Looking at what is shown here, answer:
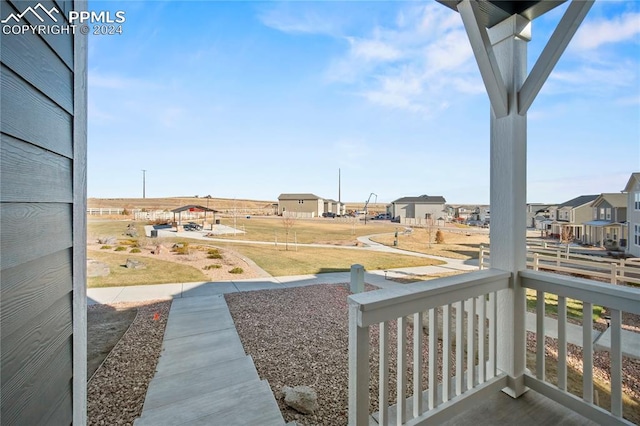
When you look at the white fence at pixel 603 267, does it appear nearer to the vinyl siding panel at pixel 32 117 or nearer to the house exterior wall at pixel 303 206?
the vinyl siding panel at pixel 32 117

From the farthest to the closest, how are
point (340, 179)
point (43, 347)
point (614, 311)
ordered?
point (340, 179), point (614, 311), point (43, 347)

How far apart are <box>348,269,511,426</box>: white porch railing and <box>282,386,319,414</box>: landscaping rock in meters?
0.57

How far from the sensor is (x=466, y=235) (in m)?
10.1

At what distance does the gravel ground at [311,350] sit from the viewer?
177 centimetres

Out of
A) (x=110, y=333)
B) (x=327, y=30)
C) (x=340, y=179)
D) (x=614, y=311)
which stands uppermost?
(x=327, y=30)

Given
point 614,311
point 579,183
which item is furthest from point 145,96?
point 579,183

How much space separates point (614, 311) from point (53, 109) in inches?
78.7

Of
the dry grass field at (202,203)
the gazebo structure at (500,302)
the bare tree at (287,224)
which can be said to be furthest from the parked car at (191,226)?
the gazebo structure at (500,302)

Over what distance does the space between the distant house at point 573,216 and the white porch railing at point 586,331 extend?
13.9 feet

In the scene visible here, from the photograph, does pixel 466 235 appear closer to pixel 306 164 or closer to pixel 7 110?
pixel 306 164

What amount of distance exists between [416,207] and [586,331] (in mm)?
16273

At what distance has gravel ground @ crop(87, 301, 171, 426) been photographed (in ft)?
5.06

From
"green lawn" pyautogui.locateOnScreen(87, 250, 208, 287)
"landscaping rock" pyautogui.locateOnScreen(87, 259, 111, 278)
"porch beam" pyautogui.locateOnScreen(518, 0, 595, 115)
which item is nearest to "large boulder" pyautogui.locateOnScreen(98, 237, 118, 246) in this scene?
"green lawn" pyautogui.locateOnScreen(87, 250, 208, 287)

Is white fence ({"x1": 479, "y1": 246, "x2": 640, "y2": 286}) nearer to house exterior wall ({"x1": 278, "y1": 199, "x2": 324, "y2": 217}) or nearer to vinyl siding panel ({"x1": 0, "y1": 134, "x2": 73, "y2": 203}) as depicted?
vinyl siding panel ({"x1": 0, "y1": 134, "x2": 73, "y2": 203})
